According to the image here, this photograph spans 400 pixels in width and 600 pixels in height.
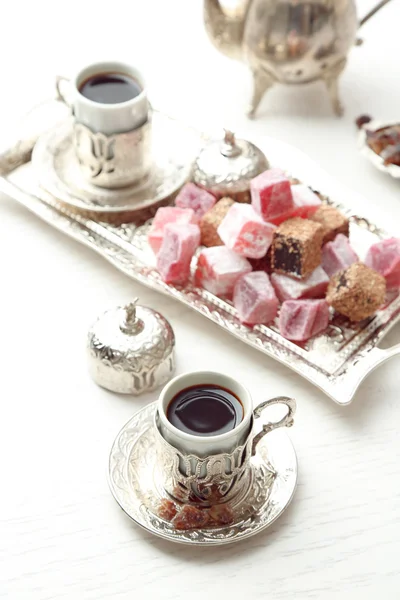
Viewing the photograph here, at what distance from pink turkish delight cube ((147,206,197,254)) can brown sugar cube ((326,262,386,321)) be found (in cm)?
26

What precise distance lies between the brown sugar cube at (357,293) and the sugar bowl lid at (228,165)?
10.4 inches

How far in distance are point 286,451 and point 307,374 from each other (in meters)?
0.13

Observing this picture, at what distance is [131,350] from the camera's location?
4.03 feet

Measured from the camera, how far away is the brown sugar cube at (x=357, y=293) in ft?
4.25

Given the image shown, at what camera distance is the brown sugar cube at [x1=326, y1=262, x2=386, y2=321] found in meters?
1.29

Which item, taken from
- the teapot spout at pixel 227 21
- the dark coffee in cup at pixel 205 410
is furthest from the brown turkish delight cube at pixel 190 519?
the teapot spout at pixel 227 21

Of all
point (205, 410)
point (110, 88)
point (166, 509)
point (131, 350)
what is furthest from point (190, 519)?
point (110, 88)

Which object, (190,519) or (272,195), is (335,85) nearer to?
(272,195)

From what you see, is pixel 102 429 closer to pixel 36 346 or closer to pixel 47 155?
pixel 36 346

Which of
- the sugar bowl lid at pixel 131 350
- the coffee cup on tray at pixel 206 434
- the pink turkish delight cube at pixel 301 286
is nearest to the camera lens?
the coffee cup on tray at pixel 206 434

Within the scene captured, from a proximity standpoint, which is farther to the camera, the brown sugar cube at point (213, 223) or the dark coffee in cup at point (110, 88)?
the dark coffee in cup at point (110, 88)

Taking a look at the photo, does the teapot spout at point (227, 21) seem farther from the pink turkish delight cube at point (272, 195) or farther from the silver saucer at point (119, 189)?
the pink turkish delight cube at point (272, 195)

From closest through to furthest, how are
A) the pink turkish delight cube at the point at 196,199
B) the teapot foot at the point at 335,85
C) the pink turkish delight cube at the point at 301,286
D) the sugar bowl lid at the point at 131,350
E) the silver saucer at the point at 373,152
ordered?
the sugar bowl lid at the point at 131,350 < the pink turkish delight cube at the point at 301,286 < the pink turkish delight cube at the point at 196,199 < the silver saucer at the point at 373,152 < the teapot foot at the point at 335,85

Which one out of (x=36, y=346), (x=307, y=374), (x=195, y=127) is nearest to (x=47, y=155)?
(x=195, y=127)
